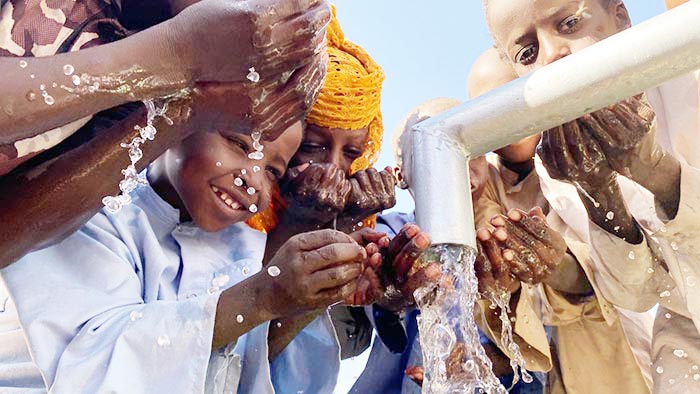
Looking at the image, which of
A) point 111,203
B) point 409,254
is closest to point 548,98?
point 409,254

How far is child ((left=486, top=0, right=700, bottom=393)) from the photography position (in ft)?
7.02

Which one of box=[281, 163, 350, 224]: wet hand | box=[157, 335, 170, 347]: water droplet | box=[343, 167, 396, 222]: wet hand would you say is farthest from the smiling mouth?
box=[157, 335, 170, 347]: water droplet

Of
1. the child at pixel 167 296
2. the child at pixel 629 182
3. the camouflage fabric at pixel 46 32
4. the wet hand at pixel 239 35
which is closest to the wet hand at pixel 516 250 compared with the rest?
the child at pixel 629 182

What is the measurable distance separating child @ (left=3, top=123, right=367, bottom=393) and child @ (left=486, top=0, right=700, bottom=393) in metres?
0.82

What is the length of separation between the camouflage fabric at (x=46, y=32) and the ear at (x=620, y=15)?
1768 mm

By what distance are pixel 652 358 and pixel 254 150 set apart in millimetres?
1422

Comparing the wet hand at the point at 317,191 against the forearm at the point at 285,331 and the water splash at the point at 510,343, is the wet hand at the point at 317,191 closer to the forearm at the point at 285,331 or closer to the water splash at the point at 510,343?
the forearm at the point at 285,331

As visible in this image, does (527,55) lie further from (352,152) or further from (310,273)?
(310,273)

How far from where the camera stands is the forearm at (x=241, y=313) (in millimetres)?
1761

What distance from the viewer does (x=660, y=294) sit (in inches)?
95.1

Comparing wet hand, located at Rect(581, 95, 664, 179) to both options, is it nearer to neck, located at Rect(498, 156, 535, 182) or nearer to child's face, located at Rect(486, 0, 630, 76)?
child's face, located at Rect(486, 0, 630, 76)

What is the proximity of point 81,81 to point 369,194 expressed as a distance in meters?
1.22

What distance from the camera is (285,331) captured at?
7.22 ft

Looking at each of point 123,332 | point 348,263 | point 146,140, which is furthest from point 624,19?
point 123,332
